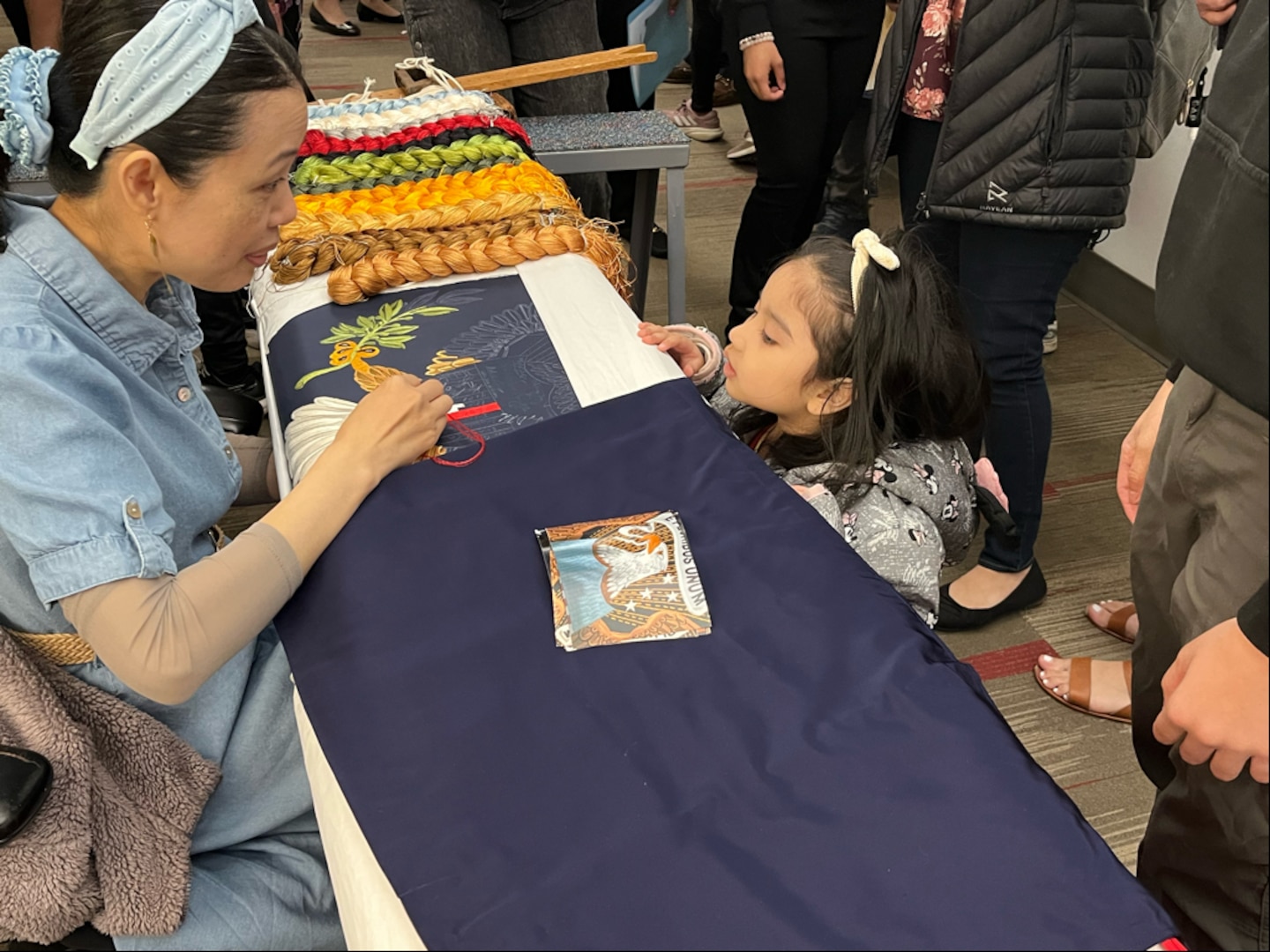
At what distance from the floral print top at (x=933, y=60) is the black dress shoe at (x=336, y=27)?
4.43 meters

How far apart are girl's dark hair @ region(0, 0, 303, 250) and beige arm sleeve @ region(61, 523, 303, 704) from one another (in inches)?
13.6

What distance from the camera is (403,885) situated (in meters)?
0.68

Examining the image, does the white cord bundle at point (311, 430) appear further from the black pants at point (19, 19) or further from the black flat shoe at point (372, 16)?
the black flat shoe at point (372, 16)

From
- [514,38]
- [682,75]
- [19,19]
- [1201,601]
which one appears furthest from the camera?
[682,75]

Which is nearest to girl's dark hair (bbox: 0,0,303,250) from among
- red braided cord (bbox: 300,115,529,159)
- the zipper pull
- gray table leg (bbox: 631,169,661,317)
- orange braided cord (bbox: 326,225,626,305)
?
orange braided cord (bbox: 326,225,626,305)

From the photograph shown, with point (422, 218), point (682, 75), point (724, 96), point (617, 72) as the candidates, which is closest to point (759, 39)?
point (422, 218)

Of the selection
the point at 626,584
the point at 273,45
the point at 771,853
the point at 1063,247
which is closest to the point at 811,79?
the point at 1063,247

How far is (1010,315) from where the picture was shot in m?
1.62

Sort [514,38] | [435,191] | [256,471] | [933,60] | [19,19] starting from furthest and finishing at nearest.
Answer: [19,19] < [514,38] < [933,60] < [435,191] < [256,471]

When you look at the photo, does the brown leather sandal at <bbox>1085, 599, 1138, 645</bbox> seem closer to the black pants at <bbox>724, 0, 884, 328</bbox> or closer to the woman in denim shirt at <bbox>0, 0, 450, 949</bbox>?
the black pants at <bbox>724, 0, 884, 328</bbox>

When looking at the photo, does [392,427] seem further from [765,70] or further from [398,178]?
[765,70]

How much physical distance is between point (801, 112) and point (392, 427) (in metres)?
1.54

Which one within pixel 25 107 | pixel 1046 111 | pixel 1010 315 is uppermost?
pixel 25 107

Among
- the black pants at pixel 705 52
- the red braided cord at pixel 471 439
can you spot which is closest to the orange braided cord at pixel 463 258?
the red braided cord at pixel 471 439
